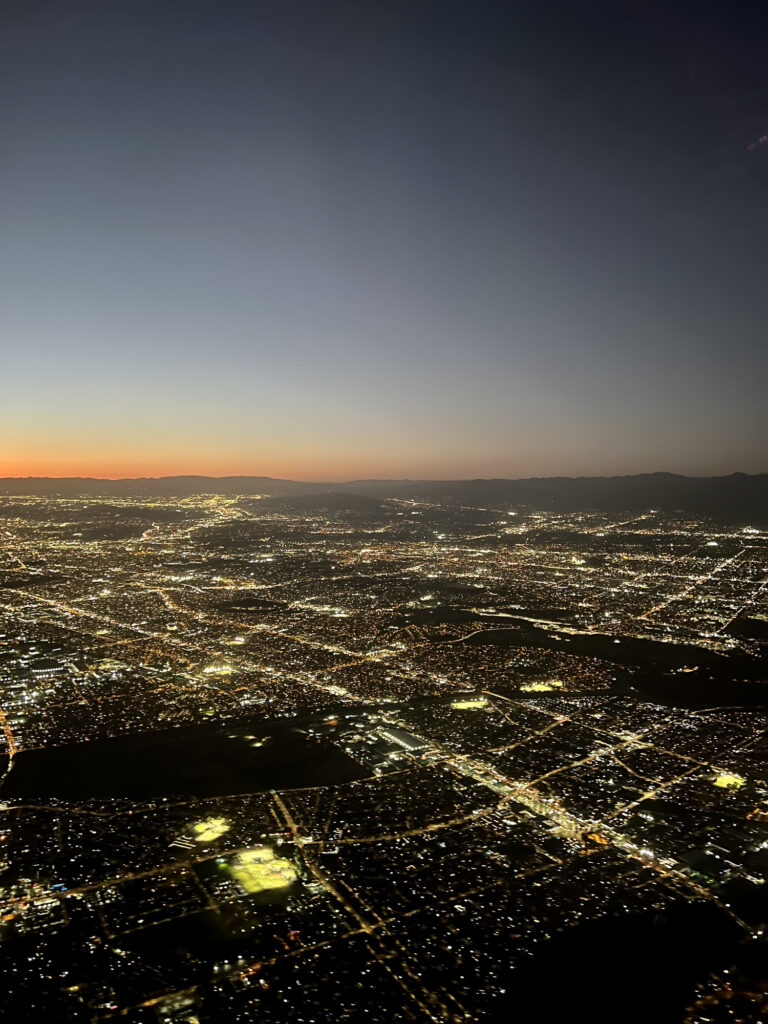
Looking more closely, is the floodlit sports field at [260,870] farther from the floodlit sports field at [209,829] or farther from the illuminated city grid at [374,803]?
the floodlit sports field at [209,829]

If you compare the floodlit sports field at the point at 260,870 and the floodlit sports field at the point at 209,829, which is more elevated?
the floodlit sports field at the point at 260,870

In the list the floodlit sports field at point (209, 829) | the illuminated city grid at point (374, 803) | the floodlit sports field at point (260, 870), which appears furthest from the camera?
the floodlit sports field at point (209, 829)

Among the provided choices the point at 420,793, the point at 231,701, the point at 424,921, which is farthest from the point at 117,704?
the point at 424,921

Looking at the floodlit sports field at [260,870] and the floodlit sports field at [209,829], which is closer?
the floodlit sports field at [260,870]

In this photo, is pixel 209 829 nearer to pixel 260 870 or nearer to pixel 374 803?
pixel 260 870

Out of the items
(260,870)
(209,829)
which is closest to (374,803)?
(260,870)

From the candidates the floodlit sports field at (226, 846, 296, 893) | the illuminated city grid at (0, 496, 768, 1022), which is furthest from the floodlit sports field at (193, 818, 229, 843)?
the floodlit sports field at (226, 846, 296, 893)

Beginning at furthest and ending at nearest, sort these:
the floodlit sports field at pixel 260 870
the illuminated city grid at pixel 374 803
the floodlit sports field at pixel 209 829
Answer: the floodlit sports field at pixel 209 829 < the floodlit sports field at pixel 260 870 < the illuminated city grid at pixel 374 803

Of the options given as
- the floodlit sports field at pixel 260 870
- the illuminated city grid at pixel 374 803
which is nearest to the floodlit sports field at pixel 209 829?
the illuminated city grid at pixel 374 803

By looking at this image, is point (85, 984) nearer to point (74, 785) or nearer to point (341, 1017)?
point (341, 1017)

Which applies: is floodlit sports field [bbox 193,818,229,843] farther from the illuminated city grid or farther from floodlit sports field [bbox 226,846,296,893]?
floodlit sports field [bbox 226,846,296,893]
